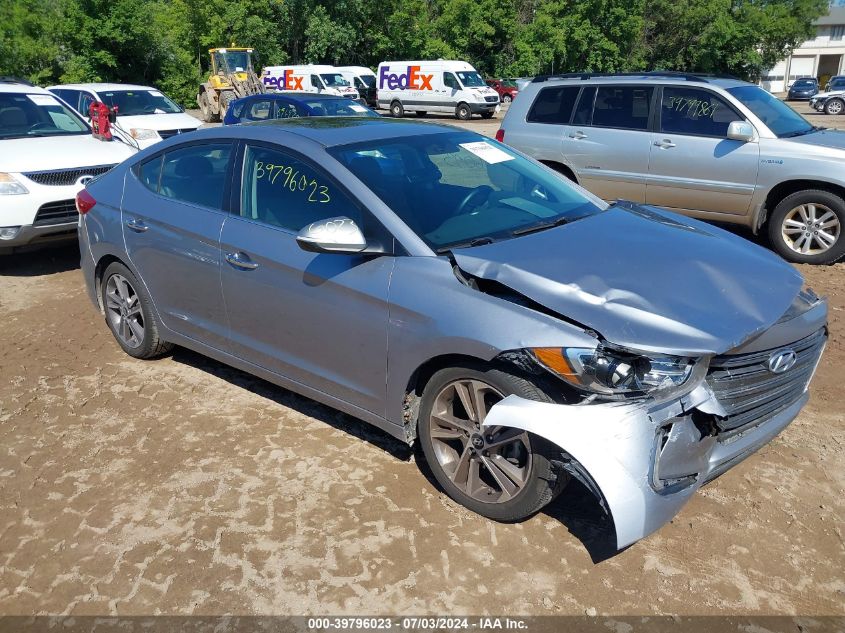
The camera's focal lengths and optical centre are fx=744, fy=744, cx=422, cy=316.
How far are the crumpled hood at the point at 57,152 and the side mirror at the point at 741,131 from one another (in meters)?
6.40

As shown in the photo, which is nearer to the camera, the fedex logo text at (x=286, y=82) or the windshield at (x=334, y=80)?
the fedex logo text at (x=286, y=82)

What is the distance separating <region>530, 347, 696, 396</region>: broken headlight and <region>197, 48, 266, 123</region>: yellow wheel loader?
28.1m

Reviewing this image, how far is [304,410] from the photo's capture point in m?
4.48

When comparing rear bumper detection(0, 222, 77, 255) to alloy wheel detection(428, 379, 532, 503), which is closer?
alloy wheel detection(428, 379, 532, 503)

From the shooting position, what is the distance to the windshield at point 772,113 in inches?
299

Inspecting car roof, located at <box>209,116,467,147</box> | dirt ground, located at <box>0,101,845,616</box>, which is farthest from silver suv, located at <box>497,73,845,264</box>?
car roof, located at <box>209,116,467,147</box>

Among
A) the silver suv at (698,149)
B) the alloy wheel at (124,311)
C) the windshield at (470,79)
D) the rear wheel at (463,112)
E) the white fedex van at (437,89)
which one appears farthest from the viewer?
the windshield at (470,79)

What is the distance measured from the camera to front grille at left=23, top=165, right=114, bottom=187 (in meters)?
7.33

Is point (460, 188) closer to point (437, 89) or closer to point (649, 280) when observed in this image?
point (649, 280)

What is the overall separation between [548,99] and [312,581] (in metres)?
7.37

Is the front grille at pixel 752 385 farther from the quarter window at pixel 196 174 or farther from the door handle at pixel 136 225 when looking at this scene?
the door handle at pixel 136 225

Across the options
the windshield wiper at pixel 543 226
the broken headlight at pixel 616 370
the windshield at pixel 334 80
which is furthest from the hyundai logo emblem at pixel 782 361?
the windshield at pixel 334 80

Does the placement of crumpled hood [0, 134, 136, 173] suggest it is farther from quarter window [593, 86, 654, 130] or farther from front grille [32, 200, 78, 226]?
quarter window [593, 86, 654, 130]

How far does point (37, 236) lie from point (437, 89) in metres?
26.8
